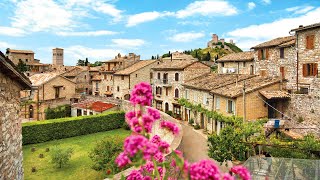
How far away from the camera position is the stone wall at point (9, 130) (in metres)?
Result: 7.61

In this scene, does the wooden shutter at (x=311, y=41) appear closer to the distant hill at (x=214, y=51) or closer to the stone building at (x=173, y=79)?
the stone building at (x=173, y=79)

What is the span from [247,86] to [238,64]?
40.0 feet

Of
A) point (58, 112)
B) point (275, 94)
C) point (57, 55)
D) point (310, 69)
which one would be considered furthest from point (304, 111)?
point (57, 55)

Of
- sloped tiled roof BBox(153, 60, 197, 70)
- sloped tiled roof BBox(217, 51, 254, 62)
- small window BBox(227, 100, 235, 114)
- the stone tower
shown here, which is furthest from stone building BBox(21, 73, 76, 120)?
the stone tower

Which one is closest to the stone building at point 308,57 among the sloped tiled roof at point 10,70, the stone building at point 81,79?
the sloped tiled roof at point 10,70

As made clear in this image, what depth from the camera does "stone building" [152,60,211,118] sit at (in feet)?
145

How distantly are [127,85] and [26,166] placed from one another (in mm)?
31882

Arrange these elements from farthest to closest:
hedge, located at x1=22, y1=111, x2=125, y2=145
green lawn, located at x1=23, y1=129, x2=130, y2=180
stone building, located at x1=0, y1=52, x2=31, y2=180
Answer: hedge, located at x1=22, y1=111, x2=125, y2=145 → green lawn, located at x1=23, y1=129, x2=130, y2=180 → stone building, located at x1=0, y1=52, x2=31, y2=180

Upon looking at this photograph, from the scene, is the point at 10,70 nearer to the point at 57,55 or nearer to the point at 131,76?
the point at 131,76

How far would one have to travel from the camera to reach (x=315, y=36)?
25812 mm

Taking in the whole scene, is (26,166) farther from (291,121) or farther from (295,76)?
(295,76)

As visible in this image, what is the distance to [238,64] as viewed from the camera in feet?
134

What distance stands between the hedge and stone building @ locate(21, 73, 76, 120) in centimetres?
1417

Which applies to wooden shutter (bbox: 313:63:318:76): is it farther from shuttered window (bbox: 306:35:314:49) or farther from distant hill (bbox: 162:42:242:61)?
distant hill (bbox: 162:42:242:61)
